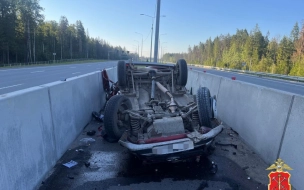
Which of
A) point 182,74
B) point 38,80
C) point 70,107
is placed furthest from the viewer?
point 38,80

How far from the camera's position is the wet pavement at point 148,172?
3.31 metres

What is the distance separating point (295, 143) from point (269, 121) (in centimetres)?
82

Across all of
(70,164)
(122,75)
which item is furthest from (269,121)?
(122,75)

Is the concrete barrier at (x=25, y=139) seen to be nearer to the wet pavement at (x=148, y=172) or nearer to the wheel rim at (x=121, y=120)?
the wet pavement at (x=148, y=172)

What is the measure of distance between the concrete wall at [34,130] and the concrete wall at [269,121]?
3709 millimetres

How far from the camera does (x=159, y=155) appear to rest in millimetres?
3445

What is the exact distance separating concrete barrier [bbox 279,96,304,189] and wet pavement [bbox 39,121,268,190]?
437 millimetres

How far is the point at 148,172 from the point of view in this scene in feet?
12.3

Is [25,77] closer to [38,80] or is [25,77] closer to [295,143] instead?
[38,80]

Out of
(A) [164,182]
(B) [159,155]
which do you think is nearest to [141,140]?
(B) [159,155]

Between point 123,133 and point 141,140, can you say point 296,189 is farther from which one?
point 123,133

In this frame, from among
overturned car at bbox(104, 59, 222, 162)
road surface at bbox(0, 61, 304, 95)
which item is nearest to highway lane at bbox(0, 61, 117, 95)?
road surface at bbox(0, 61, 304, 95)

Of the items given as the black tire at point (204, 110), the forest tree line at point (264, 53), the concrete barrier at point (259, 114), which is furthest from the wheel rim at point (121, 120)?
the forest tree line at point (264, 53)

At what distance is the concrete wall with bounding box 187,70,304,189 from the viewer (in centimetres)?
333
